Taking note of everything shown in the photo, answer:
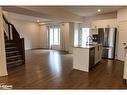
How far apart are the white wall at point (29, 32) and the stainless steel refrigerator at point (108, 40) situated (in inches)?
248

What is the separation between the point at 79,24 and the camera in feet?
32.0

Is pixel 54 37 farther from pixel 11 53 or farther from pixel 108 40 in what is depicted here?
pixel 11 53

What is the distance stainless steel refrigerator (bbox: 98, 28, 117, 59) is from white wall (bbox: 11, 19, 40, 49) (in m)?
6.30

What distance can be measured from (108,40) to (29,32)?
22.9 feet

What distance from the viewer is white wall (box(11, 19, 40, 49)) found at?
1071cm

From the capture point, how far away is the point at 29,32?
11656mm

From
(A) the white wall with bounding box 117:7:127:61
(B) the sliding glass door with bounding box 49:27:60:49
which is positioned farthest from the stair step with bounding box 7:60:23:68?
(B) the sliding glass door with bounding box 49:27:60:49

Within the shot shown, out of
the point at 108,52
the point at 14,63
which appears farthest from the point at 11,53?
the point at 108,52

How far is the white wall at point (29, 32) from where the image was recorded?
10711 millimetres

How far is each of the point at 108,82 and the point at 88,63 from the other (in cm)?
117

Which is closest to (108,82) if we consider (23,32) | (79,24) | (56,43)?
(79,24)

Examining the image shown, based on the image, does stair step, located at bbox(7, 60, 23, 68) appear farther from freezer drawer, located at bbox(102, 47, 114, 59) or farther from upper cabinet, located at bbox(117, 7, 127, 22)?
upper cabinet, located at bbox(117, 7, 127, 22)

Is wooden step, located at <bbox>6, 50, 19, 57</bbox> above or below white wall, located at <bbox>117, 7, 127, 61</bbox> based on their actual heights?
below
